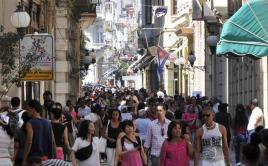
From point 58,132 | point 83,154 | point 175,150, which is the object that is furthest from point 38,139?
point 175,150

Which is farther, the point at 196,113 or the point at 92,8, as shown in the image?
the point at 92,8

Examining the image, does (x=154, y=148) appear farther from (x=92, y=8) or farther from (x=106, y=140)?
(x=92, y=8)

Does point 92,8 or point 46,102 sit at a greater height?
point 92,8

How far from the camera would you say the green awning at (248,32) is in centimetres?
1673

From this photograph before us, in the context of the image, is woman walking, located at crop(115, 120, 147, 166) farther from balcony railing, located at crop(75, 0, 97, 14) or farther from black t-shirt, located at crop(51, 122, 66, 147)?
balcony railing, located at crop(75, 0, 97, 14)

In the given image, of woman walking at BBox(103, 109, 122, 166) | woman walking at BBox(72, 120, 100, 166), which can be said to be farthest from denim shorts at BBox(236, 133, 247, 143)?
woman walking at BBox(72, 120, 100, 166)

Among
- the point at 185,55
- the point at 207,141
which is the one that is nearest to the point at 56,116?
the point at 207,141

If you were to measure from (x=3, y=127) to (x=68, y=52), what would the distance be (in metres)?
25.3

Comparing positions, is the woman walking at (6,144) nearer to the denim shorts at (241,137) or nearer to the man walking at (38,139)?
the man walking at (38,139)

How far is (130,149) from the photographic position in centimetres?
1428

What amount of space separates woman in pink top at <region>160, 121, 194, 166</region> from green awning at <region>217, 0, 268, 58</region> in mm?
3667

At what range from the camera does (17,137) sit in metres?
13.3

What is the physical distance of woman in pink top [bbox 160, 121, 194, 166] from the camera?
1342 cm

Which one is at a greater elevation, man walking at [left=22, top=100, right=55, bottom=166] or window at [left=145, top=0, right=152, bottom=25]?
window at [left=145, top=0, right=152, bottom=25]
